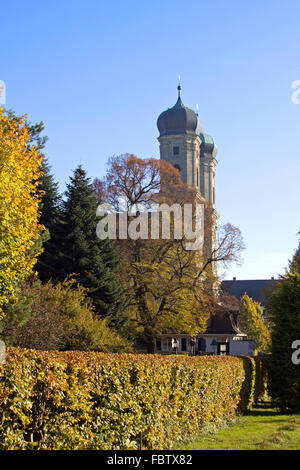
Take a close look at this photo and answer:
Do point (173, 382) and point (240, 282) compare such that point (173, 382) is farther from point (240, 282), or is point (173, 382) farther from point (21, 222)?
point (240, 282)

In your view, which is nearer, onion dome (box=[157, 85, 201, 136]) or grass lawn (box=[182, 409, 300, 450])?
grass lawn (box=[182, 409, 300, 450])

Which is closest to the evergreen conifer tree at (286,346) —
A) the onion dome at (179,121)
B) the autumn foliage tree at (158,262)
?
the autumn foliage tree at (158,262)

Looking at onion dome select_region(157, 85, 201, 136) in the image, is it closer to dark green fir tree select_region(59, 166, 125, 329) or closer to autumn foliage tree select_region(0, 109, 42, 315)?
dark green fir tree select_region(59, 166, 125, 329)

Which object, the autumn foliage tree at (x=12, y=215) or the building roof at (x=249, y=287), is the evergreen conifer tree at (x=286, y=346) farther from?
the building roof at (x=249, y=287)

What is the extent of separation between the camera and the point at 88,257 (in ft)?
111

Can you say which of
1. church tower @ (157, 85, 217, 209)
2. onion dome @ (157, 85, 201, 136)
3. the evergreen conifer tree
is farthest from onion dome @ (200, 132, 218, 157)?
the evergreen conifer tree

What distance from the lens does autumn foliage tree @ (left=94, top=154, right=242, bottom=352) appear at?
3972 centimetres

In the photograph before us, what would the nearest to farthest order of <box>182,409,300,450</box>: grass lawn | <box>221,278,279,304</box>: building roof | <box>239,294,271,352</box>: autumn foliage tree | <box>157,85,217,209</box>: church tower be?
<box>182,409,300,450</box>: grass lawn → <box>239,294,271,352</box>: autumn foliage tree → <box>157,85,217,209</box>: church tower → <box>221,278,279,304</box>: building roof

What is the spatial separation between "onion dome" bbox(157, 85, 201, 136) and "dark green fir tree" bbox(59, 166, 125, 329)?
5616 centimetres

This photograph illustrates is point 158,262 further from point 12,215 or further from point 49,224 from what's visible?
point 12,215

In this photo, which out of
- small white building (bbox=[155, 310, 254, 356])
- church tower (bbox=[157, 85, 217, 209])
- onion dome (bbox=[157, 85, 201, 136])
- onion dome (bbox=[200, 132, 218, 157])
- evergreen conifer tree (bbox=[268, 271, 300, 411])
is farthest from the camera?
onion dome (bbox=[200, 132, 218, 157])

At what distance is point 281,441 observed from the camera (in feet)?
43.8

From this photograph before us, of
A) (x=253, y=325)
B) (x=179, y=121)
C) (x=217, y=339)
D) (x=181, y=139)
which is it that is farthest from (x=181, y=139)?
(x=217, y=339)

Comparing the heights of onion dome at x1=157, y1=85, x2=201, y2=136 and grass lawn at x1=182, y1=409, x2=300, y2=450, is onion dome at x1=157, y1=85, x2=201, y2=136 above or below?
above
